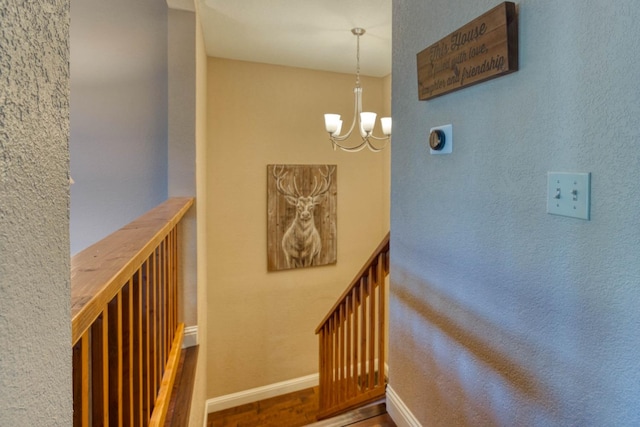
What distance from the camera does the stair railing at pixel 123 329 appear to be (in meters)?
0.70

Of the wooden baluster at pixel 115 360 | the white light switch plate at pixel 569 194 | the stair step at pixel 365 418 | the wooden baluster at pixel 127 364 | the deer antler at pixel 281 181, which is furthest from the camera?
the deer antler at pixel 281 181

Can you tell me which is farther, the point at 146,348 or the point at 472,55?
the point at 146,348

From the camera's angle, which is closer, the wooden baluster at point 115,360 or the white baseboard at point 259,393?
the wooden baluster at point 115,360

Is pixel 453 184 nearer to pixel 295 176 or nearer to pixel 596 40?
pixel 596 40

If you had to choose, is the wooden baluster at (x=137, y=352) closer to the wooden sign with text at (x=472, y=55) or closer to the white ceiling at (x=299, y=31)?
the wooden sign with text at (x=472, y=55)

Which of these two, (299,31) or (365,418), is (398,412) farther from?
(299,31)

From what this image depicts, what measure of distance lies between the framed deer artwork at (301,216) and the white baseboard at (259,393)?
120 cm

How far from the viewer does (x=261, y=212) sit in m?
3.60


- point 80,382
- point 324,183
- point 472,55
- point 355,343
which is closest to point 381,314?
point 355,343

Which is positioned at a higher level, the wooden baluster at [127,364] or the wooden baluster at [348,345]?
the wooden baluster at [127,364]

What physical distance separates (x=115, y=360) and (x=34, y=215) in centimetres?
→ 69

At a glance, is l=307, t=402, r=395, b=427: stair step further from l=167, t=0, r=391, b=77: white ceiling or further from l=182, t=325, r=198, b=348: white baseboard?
l=167, t=0, r=391, b=77: white ceiling

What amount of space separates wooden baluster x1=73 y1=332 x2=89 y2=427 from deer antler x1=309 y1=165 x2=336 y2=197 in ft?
10.2

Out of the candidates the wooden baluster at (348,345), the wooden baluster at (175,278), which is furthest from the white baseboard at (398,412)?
the wooden baluster at (175,278)
